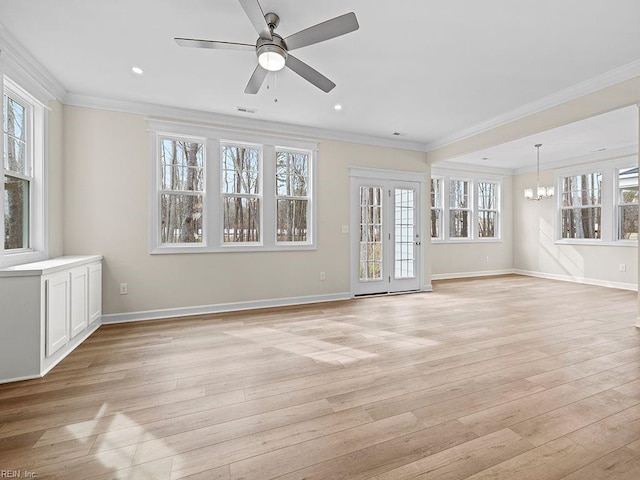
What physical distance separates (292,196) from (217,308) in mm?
2121

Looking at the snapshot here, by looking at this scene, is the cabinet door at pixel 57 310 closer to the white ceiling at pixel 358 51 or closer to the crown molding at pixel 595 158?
the white ceiling at pixel 358 51

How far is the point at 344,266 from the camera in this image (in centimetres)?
555

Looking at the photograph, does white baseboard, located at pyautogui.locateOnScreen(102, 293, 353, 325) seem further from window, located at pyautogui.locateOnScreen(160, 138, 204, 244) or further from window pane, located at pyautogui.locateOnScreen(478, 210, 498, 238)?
window pane, located at pyautogui.locateOnScreen(478, 210, 498, 238)

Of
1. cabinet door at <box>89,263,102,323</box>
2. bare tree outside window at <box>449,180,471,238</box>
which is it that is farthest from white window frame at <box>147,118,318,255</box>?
bare tree outside window at <box>449,180,471,238</box>

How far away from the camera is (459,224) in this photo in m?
7.95

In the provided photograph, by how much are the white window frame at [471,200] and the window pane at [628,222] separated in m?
2.36

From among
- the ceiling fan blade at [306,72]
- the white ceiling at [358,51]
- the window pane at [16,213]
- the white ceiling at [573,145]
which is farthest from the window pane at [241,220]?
the white ceiling at [573,145]

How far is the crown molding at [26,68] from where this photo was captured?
9.03 ft

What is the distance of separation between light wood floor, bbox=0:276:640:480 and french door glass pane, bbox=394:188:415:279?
2.21 meters

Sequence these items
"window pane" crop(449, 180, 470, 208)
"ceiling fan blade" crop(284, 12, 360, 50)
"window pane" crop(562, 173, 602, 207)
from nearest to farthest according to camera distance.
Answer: "ceiling fan blade" crop(284, 12, 360, 50) < "window pane" crop(562, 173, 602, 207) < "window pane" crop(449, 180, 470, 208)

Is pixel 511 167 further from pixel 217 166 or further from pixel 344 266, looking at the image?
pixel 217 166

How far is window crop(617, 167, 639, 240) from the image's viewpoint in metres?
6.26

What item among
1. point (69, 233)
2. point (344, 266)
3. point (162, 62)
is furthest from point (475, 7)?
point (69, 233)

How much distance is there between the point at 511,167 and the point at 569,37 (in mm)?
6097
